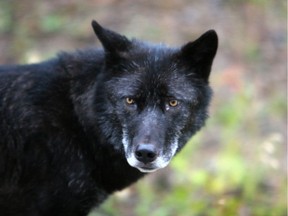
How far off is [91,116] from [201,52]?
38.3 inches

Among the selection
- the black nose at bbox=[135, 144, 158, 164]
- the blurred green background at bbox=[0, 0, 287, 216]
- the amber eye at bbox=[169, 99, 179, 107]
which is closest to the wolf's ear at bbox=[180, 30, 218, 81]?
the amber eye at bbox=[169, 99, 179, 107]

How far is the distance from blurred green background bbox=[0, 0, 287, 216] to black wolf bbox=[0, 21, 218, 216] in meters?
2.03

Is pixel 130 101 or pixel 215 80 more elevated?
pixel 215 80

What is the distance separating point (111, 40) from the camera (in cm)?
462

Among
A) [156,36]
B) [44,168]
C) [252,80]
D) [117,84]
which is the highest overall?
[156,36]

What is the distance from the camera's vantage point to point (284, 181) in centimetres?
761

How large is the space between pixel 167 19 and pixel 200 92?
18.6 ft

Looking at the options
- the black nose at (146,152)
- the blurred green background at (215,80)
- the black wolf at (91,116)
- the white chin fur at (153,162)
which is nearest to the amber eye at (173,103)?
the black wolf at (91,116)

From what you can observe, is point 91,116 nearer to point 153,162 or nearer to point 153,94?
point 153,94

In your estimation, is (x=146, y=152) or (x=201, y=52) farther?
(x=201, y=52)

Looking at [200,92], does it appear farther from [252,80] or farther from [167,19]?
[167,19]

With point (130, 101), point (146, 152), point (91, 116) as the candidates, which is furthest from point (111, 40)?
point (146, 152)

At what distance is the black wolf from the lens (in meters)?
4.51

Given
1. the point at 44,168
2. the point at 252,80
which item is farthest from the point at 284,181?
the point at 44,168
